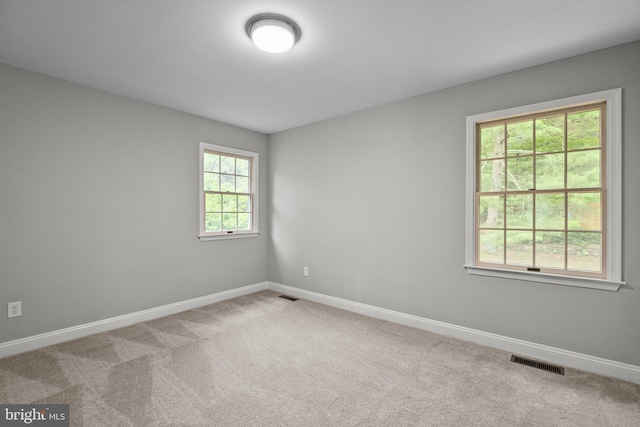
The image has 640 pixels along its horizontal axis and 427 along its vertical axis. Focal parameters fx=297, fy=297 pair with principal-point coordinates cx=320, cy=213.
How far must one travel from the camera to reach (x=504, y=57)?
2.60 metres

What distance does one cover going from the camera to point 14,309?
2.74 m

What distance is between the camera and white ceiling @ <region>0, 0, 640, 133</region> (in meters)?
1.99

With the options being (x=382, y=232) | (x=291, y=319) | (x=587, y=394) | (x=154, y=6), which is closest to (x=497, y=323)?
(x=587, y=394)

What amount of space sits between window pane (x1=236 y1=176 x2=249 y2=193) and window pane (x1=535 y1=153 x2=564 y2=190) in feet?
12.6

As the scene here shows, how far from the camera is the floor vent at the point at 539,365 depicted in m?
2.50

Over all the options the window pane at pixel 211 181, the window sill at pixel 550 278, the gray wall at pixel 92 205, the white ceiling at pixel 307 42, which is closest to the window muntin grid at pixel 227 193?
the window pane at pixel 211 181

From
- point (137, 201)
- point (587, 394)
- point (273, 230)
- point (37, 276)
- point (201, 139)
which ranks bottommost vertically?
point (587, 394)

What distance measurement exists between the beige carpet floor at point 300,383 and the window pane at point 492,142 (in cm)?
194

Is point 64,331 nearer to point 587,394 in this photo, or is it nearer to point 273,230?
point 273,230

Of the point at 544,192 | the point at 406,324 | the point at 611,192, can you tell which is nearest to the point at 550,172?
the point at 544,192

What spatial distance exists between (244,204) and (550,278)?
4.01 metres

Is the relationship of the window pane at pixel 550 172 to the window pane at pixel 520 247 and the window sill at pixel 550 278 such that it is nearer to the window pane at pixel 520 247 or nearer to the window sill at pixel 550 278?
the window pane at pixel 520 247

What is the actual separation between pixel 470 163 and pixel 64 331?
4.46m

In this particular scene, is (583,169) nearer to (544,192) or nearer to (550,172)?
(550,172)
